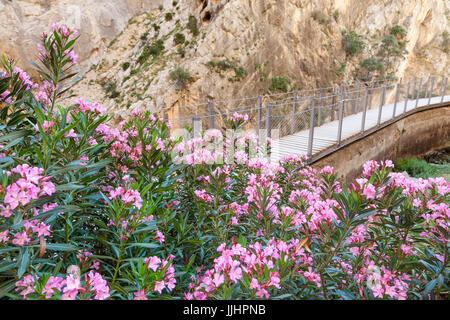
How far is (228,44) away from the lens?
13617mm

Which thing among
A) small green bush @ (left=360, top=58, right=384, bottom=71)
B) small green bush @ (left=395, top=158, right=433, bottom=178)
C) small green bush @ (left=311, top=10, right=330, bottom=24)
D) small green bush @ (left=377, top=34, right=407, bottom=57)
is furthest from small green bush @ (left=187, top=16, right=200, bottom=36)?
small green bush @ (left=377, top=34, right=407, bottom=57)

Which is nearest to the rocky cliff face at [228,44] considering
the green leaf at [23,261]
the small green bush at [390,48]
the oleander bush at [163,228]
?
the small green bush at [390,48]

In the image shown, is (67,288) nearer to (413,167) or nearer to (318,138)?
(318,138)

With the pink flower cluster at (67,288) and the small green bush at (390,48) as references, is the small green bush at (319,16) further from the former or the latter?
the pink flower cluster at (67,288)

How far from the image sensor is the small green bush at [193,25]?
48.5 ft

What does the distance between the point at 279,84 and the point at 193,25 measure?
5927 mm

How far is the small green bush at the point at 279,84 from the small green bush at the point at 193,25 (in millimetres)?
5053

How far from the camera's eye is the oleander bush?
2.94 ft

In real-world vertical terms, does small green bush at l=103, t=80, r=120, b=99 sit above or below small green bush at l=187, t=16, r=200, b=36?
below

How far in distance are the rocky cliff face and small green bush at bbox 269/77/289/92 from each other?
0.05 meters

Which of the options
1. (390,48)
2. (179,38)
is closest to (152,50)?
(179,38)

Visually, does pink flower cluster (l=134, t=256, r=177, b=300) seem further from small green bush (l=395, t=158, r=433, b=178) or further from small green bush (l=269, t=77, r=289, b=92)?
small green bush (l=269, t=77, r=289, b=92)

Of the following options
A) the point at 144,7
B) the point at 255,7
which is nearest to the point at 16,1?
the point at 144,7

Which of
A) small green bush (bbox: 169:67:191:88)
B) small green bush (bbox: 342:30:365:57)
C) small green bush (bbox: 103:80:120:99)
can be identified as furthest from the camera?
small green bush (bbox: 342:30:365:57)
